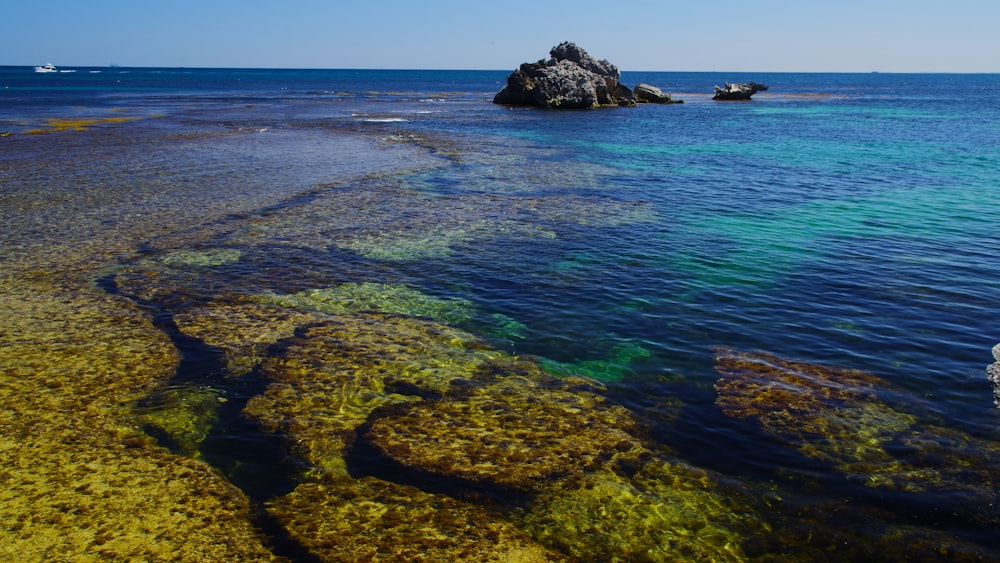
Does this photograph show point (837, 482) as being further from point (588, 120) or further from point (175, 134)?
point (588, 120)

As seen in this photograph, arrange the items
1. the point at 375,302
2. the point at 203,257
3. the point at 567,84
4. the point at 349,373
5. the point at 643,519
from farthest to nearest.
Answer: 1. the point at 567,84
2. the point at 203,257
3. the point at 375,302
4. the point at 349,373
5. the point at 643,519

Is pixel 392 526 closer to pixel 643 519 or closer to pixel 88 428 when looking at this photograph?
pixel 643 519

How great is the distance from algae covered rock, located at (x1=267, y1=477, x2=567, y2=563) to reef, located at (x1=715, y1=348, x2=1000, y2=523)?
4.22 metres

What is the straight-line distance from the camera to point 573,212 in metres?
23.0

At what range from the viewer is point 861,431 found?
28.9ft

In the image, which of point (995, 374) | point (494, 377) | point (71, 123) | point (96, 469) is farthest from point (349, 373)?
point (71, 123)

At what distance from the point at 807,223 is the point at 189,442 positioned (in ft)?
65.4

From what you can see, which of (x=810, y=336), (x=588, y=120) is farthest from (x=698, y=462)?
(x=588, y=120)

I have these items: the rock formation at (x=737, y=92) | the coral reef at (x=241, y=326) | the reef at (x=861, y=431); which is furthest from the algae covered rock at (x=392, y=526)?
the rock formation at (x=737, y=92)

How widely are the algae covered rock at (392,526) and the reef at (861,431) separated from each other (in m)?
4.22

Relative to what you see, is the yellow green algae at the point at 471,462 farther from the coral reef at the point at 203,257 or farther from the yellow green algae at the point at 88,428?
the coral reef at the point at 203,257

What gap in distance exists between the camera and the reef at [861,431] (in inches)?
301

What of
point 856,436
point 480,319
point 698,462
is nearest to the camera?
point 698,462

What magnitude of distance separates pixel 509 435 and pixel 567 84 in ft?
259
